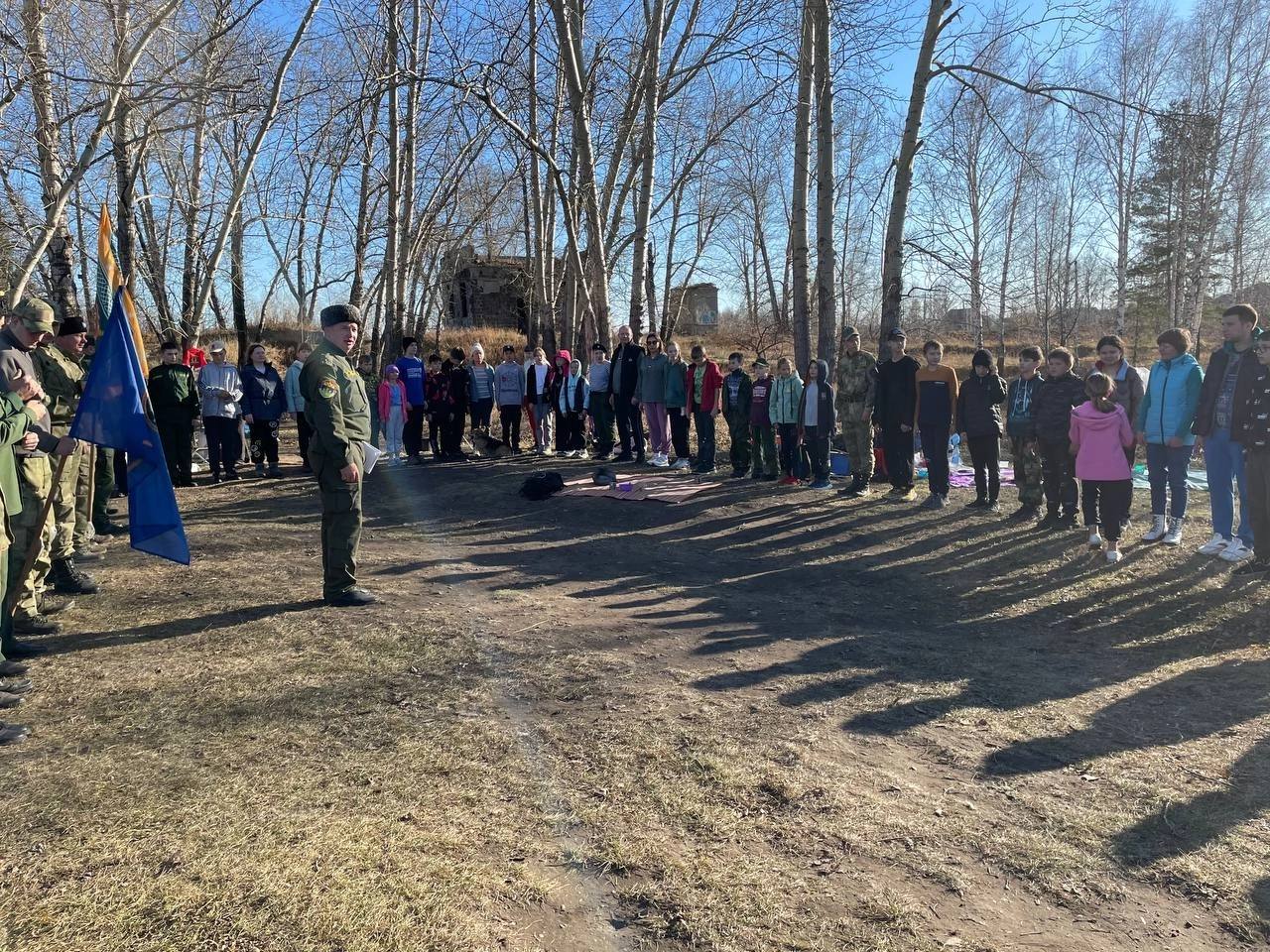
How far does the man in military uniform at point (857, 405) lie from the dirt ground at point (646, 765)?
10.6ft

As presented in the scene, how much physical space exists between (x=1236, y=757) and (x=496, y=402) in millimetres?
11886

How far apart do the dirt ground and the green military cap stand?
1.97 meters

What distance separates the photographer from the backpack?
1021cm

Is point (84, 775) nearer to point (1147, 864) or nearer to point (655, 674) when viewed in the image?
point (655, 674)

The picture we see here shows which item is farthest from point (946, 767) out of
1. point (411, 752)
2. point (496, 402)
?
point (496, 402)

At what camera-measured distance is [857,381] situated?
9828mm

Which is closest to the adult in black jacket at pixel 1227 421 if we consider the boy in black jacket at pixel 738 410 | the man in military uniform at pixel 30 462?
the boy in black jacket at pixel 738 410

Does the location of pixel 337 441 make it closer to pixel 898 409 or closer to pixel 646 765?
pixel 646 765

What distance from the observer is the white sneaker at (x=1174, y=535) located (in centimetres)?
772

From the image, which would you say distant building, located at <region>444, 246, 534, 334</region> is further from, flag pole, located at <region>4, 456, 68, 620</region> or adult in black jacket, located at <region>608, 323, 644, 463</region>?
flag pole, located at <region>4, 456, 68, 620</region>

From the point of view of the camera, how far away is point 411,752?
364cm

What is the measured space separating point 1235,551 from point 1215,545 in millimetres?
248

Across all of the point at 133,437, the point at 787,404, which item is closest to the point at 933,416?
the point at 787,404

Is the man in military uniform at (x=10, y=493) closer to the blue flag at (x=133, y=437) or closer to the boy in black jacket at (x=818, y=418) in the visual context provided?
the blue flag at (x=133, y=437)
